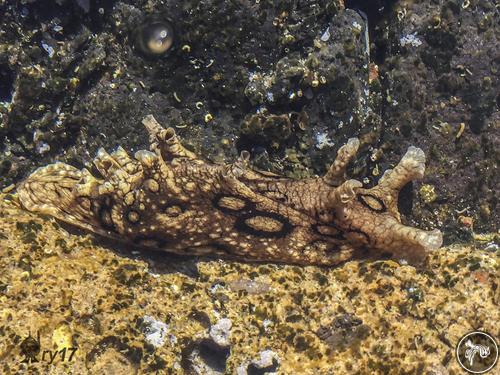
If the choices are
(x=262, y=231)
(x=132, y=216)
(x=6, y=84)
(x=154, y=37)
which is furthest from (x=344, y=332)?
(x=6, y=84)

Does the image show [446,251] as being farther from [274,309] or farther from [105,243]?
[105,243]

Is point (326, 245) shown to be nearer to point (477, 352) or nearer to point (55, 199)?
point (477, 352)

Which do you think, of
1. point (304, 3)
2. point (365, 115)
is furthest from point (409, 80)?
point (304, 3)

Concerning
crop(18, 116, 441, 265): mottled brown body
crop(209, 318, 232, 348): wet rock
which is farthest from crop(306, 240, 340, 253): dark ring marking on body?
crop(209, 318, 232, 348): wet rock

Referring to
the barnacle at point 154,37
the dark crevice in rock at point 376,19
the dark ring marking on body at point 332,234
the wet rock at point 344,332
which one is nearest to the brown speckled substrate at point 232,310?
the wet rock at point 344,332

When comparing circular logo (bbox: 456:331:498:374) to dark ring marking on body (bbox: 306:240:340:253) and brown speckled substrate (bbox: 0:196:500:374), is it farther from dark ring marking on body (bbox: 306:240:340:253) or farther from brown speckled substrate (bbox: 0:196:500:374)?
dark ring marking on body (bbox: 306:240:340:253)
